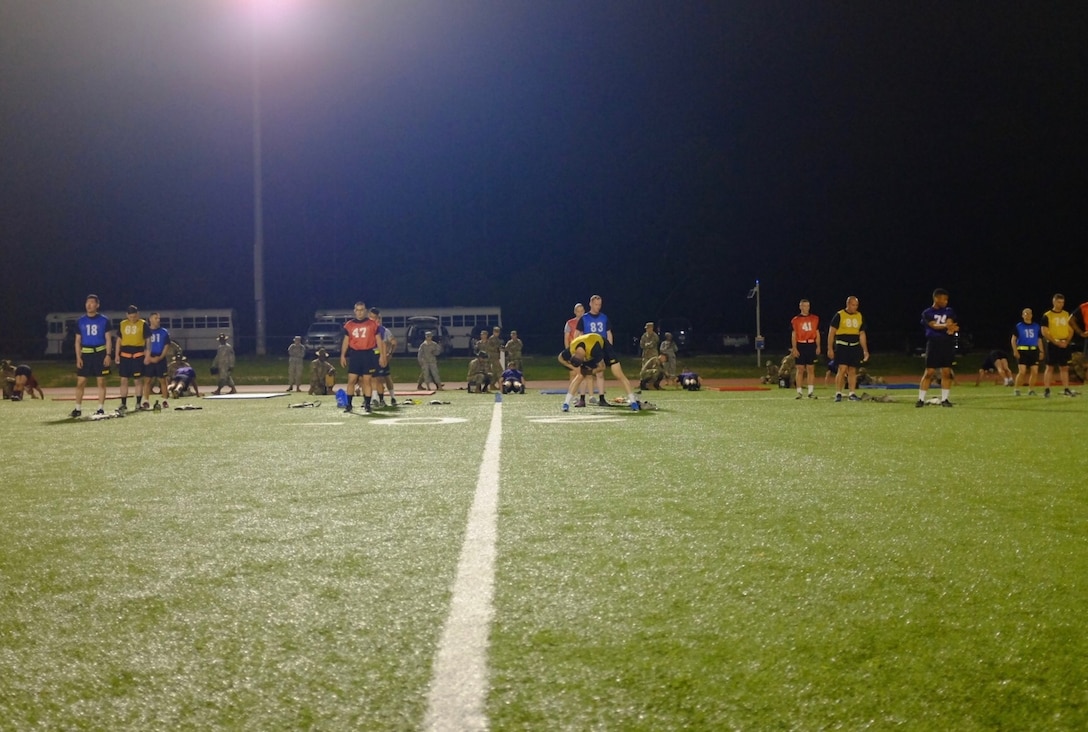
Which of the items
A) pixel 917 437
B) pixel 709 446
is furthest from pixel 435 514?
Result: pixel 917 437

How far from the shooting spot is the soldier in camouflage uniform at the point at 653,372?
2452cm

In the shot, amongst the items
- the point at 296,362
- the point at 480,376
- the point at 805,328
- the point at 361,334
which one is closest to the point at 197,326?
the point at 296,362

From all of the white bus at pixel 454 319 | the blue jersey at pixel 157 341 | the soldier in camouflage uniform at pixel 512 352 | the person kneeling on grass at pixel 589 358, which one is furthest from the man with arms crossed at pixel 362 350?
the white bus at pixel 454 319

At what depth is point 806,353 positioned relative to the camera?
59.9 feet

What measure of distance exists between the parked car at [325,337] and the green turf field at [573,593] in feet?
111

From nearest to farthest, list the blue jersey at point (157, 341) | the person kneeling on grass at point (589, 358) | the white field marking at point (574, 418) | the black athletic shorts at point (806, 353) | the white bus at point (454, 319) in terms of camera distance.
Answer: the white field marking at point (574, 418) → the person kneeling on grass at point (589, 358) → the black athletic shorts at point (806, 353) → the blue jersey at point (157, 341) → the white bus at point (454, 319)

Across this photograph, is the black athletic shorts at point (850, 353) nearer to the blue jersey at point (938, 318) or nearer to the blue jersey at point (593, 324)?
the blue jersey at point (938, 318)

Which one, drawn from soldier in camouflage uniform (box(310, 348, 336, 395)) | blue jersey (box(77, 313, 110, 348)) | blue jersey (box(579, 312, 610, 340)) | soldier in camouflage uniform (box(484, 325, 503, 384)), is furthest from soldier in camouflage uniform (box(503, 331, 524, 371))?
blue jersey (box(77, 313, 110, 348))

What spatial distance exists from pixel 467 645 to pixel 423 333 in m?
42.2

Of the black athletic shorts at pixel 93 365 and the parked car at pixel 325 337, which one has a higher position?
the parked car at pixel 325 337

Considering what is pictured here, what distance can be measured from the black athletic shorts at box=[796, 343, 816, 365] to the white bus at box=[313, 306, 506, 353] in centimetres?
2927

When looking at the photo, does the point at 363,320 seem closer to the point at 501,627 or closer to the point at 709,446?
the point at 709,446

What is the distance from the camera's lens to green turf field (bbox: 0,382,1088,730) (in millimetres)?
2498

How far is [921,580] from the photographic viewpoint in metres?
3.71
